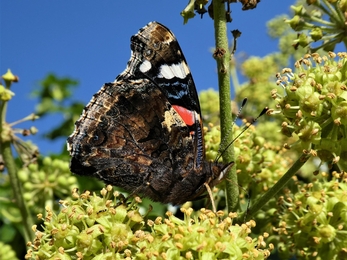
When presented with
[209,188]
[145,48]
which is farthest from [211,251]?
[145,48]

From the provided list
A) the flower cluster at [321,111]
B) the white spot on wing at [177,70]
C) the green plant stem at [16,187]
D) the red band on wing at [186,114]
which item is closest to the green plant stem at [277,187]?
the flower cluster at [321,111]

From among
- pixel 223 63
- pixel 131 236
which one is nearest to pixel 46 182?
pixel 131 236

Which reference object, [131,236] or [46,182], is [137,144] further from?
[46,182]

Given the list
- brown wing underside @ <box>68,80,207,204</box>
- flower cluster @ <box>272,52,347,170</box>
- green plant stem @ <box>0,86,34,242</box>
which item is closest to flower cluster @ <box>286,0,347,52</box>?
flower cluster @ <box>272,52,347,170</box>

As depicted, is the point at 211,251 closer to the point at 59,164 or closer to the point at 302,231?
the point at 302,231

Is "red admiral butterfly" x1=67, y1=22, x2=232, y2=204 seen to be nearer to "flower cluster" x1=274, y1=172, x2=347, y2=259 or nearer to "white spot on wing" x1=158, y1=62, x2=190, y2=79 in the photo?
"white spot on wing" x1=158, y1=62, x2=190, y2=79
